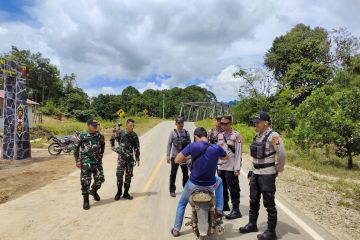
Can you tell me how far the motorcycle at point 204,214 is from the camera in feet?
19.1

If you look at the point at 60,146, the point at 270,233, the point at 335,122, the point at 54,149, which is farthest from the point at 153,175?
the point at 335,122

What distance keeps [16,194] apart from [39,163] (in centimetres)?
703

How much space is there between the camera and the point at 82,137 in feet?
28.0

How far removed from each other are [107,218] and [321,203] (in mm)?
5153

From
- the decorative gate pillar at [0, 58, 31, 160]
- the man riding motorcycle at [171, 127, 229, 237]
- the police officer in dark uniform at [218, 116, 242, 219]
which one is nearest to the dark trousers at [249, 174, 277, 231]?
the man riding motorcycle at [171, 127, 229, 237]

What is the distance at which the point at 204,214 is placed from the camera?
584 centimetres

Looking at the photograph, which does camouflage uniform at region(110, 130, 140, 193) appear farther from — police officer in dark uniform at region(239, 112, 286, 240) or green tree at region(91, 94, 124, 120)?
green tree at region(91, 94, 124, 120)

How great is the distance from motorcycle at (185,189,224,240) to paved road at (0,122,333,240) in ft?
1.51

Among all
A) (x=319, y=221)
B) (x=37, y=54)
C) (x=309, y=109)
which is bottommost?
(x=319, y=221)

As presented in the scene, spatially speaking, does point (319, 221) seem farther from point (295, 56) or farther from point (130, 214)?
point (295, 56)

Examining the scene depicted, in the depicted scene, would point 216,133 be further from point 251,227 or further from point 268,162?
point 251,227

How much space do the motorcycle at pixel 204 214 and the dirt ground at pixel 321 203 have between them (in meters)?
2.26

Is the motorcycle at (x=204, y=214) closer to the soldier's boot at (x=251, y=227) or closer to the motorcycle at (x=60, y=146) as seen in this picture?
the soldier's boot at (x=251, y=227)

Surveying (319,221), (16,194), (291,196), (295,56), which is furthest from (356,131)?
(295,56)
